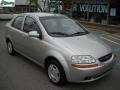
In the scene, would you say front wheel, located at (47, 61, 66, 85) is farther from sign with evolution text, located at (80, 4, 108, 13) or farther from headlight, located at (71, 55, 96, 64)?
sign with evolution text, located at (80, 4, 108, 13)

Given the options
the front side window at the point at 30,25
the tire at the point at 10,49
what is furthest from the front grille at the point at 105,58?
the tire at the point at 10,49

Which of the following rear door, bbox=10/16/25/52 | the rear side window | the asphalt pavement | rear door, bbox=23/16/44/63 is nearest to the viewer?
the asphalt pavement

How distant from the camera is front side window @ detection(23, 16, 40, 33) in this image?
17.2 ft

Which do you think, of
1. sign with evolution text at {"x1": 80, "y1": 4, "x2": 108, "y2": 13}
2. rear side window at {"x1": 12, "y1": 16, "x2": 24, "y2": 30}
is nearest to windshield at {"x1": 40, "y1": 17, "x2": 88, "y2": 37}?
rear side window at {"x1": 12, "y1": 16, "x2": 24, "y2": 30}

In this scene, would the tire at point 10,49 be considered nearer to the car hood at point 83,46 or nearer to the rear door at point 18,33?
the rear door at point 18,33

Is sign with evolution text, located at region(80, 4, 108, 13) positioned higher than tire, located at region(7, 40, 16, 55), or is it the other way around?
sign with evolution text, located at region(80, 4, 108, 13)

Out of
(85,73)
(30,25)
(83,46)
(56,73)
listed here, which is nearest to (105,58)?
(83,46)

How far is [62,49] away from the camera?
4.28 metres

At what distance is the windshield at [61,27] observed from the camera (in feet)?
16.4

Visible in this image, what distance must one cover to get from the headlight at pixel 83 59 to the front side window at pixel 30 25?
1514mm

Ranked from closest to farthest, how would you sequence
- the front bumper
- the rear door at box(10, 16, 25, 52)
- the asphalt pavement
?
the front bumper → the asphalt pavement → the rear door at box(10, 16, 25, 52)

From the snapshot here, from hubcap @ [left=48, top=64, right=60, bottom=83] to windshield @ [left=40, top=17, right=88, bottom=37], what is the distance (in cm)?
82

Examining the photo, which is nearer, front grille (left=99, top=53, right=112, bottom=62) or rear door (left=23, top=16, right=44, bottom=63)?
front grille (left=99, top=53, right=112, bottom=62)

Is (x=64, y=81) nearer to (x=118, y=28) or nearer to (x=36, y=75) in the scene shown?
(x=36, y=75)
